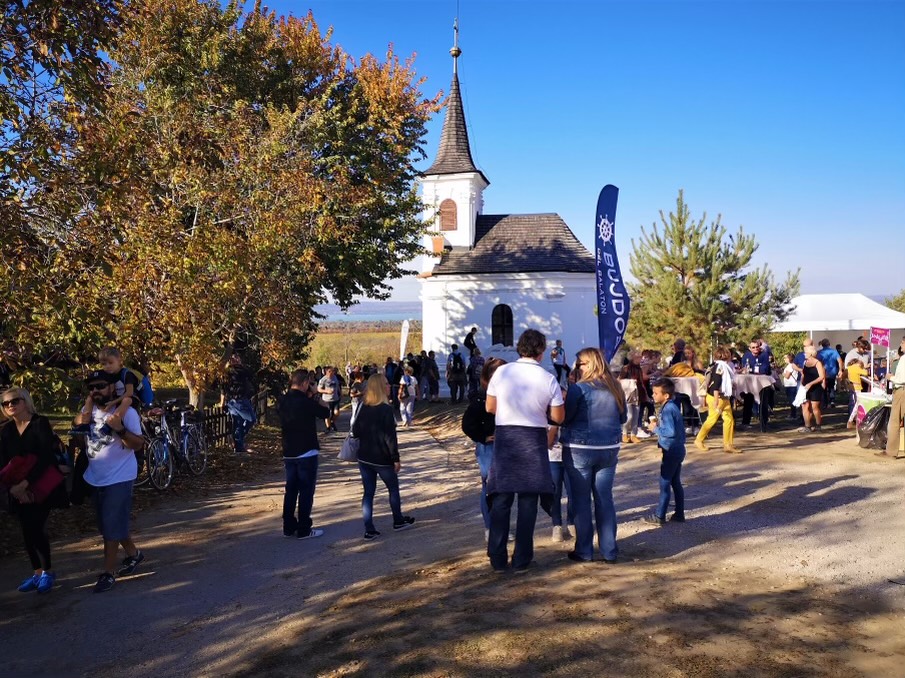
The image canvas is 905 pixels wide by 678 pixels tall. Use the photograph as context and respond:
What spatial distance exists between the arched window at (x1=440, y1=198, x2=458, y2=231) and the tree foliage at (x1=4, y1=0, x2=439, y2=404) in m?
11.9

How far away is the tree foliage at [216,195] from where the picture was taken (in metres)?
8.19

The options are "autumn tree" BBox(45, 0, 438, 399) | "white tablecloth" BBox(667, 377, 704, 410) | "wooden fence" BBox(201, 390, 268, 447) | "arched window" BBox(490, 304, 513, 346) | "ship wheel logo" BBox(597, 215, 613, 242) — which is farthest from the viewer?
"arched window" BBox(490, 304, 513, 346)

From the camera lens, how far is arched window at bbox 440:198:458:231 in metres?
34.2

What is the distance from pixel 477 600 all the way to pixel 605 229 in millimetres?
7181

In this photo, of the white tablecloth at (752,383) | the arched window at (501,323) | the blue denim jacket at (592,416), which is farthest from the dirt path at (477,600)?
the arched window at (501,323)

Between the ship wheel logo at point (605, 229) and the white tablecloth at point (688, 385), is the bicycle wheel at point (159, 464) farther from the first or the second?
the white tablecloth at point (688, 385)

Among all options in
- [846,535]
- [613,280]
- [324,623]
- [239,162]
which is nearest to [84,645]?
[324,623]

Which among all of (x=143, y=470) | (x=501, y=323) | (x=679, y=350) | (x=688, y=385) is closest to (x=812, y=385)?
(x=679, y=350)

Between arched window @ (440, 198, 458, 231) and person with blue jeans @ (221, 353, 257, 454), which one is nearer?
person with blue jeans @ (221, 353, 257, 454)

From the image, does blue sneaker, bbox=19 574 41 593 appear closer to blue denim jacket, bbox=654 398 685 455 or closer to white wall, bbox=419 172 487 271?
blue denim jacket, bbox=654 398 685 455

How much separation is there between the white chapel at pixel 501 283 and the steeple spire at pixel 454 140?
933 mm

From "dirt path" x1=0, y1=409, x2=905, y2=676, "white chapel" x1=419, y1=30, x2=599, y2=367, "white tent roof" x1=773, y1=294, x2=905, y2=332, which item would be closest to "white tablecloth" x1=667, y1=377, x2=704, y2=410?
"dirt path" x1=0, y1=409, x2=905, y2=676

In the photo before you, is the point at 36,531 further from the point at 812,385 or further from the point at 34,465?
the point at 812,385

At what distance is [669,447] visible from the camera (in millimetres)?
7207
